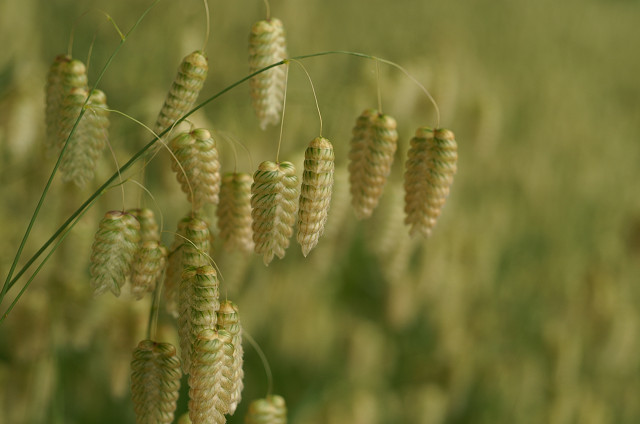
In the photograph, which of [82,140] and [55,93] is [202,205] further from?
[55,93]

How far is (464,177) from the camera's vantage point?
451 centimetres

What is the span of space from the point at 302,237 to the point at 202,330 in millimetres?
221

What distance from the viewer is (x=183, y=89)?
1276 mm

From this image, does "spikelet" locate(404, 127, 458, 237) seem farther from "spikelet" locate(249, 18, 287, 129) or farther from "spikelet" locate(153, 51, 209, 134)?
"spikelet" locate(153, 51, 209, 134)

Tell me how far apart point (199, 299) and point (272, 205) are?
0.20 m

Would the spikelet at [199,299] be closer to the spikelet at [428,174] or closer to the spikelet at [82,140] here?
the spikelet at [82,140]

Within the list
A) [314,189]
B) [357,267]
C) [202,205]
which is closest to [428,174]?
[314,189]

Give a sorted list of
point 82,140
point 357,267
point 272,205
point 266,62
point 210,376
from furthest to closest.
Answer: point 357,267, point 266,62, point 82,140, point 272,205, point 210,376

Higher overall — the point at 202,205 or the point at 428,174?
the point at 428,174

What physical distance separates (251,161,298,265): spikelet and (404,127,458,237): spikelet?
28 cm

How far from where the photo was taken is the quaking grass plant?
3.72 feet

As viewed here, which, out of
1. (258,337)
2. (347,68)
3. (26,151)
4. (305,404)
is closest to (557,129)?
(347,68)

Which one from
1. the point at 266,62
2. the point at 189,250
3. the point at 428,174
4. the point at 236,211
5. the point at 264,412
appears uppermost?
the point at 266,62

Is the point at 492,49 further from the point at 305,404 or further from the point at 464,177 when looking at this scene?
the point at 305,404
